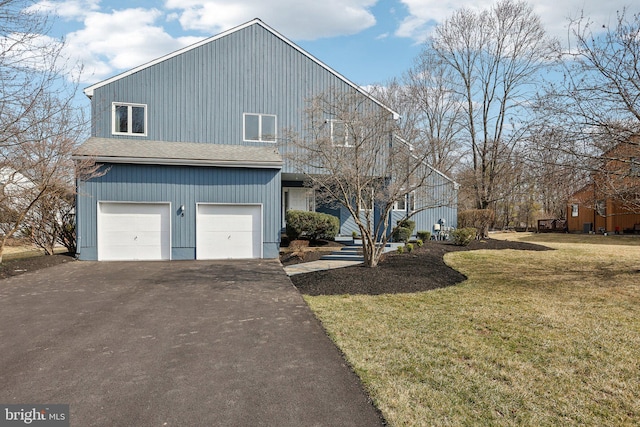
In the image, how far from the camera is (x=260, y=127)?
52.0ft

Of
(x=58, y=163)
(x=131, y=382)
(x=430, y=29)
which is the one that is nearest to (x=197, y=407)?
(x=131, y=382)

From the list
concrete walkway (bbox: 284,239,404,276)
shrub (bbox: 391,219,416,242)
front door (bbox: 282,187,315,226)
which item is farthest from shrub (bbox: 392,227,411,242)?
front door (bbox: 282,187,315,226)

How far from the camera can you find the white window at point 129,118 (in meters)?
14.9

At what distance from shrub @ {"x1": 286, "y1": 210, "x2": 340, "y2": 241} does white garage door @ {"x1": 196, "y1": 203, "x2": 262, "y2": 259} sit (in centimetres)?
127

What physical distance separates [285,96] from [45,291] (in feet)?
37.9

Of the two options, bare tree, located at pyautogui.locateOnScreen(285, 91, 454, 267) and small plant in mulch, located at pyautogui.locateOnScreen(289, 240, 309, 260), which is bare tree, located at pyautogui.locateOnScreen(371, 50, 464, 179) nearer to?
bare tree, located at pyautogui.locateOnScreen(285, 91, 454, 267)

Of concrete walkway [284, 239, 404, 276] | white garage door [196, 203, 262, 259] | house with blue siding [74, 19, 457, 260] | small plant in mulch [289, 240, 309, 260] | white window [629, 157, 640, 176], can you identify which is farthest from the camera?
white garage door [196, 203, 262, 259]

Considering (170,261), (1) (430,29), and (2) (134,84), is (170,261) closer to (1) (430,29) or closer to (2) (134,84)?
(2) (134,84)

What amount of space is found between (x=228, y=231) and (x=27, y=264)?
6222 millimetres

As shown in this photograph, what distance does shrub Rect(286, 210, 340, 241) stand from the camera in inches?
543

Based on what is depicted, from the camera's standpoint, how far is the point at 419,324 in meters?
5.73

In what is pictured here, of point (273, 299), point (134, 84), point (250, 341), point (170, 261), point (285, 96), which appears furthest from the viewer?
point (285, 96)

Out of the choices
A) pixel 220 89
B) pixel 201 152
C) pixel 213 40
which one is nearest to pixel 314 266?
pixel 201 152

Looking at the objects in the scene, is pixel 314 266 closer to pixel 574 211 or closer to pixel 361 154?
pixel 361 154
